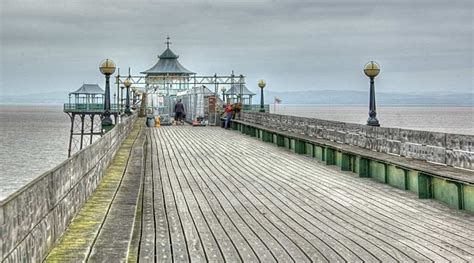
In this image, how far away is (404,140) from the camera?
46.4ft

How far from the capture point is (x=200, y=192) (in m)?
12.6

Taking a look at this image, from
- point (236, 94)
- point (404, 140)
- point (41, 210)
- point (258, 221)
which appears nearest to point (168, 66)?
point (236, 94)

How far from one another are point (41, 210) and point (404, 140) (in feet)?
33.1

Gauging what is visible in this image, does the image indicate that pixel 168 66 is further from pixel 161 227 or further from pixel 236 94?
pixel 161 227

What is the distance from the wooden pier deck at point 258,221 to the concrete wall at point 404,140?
2.84 ft

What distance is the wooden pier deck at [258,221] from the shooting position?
7203 mm

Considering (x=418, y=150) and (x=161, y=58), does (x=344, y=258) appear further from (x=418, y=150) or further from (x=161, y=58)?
(x=161, y=58)

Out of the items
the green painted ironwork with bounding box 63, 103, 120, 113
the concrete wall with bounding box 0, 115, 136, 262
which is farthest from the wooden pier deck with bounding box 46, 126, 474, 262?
the green painted ironwork with bounding box 63, 103, 120, 113

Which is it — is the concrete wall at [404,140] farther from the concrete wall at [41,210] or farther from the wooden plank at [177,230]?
the concrete wall at [41,210]

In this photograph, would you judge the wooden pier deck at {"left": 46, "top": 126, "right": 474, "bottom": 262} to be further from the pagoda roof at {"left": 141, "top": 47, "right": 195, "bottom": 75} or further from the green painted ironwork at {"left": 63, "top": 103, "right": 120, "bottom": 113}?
the pagoda roof at {"left": 141, "top": 47, "right": 195, "bottom": 75}

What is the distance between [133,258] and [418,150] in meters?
7.43

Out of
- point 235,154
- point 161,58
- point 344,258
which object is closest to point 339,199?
point 344,258

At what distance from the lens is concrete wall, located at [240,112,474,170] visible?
447 inches

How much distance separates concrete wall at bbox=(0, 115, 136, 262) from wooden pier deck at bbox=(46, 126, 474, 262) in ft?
0.59
